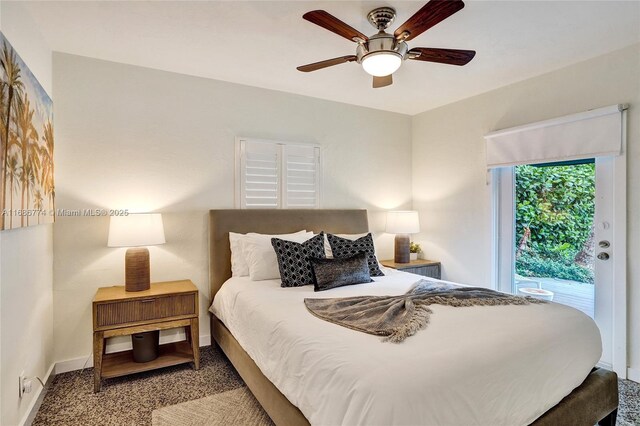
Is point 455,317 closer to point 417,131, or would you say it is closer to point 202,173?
point 202,173

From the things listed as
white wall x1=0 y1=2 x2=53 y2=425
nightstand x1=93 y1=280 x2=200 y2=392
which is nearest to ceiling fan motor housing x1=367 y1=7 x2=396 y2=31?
white wall x1=0 y1=2 x2=53 y2=425

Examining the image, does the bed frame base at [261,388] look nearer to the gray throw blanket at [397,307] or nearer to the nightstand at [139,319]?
the nightstand at [139,319]

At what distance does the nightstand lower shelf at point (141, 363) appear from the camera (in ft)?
8.70

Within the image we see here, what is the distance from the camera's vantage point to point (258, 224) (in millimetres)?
3473

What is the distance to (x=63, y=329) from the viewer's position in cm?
282

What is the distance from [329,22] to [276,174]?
1.98 meters

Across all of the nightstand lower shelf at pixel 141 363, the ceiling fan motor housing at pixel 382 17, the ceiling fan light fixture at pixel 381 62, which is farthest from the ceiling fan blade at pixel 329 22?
the nightstand lower shelf at pixel 141 363

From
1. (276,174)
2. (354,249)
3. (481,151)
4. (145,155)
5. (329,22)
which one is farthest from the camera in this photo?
(481,151)

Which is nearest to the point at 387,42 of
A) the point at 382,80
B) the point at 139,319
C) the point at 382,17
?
the point at 382,17

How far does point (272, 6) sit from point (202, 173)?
1.72m

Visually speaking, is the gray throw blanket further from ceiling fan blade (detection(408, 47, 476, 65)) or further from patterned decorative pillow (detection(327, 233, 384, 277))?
ceiling fan blade (detection(408, 47, 476, 65))

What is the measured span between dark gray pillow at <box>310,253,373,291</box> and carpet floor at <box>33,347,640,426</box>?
98cm

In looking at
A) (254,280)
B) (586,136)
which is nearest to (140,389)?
(254,280)

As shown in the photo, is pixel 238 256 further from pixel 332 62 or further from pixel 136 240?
pixel 332 62
